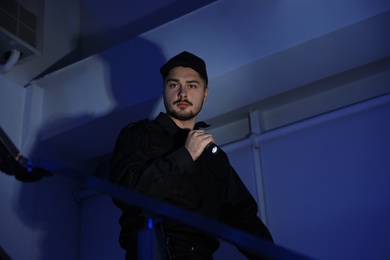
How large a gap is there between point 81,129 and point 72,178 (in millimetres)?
1740

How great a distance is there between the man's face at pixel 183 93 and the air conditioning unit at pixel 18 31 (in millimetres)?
960

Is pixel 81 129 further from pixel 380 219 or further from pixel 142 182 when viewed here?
pixel 380 219

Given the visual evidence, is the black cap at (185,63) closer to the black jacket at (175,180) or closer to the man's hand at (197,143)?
the black jacket at (175,180)

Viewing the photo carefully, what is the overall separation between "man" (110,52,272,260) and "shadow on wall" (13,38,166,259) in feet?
1.90

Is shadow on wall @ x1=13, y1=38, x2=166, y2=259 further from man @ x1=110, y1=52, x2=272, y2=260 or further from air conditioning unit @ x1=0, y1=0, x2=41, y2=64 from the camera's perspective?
man @ x1=110, y1=52, x2=272, y2=260

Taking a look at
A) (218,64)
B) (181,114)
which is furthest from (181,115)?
(218,64)

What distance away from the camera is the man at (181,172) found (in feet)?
4.38

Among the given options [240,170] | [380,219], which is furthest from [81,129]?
[380,219]

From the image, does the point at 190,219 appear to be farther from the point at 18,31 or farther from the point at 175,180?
the point at 18,31

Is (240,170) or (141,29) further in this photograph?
(141,29)

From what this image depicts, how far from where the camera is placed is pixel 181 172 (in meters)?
1.33

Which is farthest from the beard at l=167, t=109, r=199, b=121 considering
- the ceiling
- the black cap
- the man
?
the ceiling

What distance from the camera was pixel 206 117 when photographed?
7.95 feet

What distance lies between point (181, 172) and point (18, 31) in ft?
4.74
